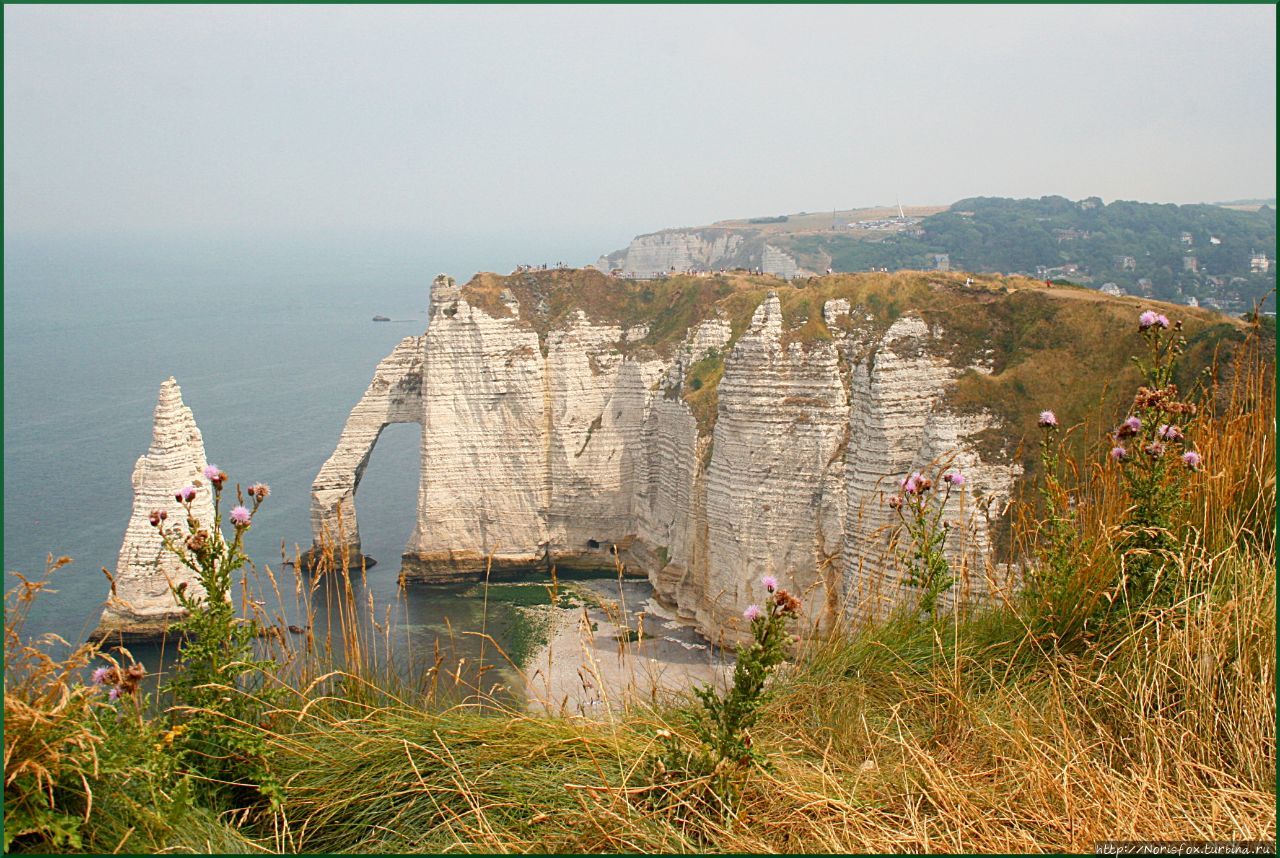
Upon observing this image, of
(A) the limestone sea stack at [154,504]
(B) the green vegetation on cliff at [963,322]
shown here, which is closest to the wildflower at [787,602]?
(B) the green vegetation on cliff at [963,322]

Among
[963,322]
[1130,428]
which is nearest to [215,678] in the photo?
[1130,428]

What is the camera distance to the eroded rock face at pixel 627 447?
28344 mm

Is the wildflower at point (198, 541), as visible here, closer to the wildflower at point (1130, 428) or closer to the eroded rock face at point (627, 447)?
the wildflower at point (1130, 428)

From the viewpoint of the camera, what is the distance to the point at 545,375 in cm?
3769

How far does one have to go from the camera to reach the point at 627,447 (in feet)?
123

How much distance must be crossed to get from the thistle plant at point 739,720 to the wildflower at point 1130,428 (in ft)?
7.48

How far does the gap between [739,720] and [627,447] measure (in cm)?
3311

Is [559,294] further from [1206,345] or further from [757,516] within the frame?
[1206,345]

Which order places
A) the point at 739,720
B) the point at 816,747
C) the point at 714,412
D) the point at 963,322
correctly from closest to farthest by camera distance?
the point at 739,720, the point at 816,747, the point at 963,322, the point at 714,412

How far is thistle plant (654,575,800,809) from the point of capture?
13.4ft

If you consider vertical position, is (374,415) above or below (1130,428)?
below

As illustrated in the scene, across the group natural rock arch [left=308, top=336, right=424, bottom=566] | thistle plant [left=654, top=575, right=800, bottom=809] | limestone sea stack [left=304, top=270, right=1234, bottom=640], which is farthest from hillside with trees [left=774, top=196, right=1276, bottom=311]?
thistle plant [left=654, top=575, right=800, bottom=809]

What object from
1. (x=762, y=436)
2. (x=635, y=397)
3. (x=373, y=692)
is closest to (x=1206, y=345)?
(x=762, y=436)

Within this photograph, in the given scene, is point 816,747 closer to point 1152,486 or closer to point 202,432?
point 1152,486
